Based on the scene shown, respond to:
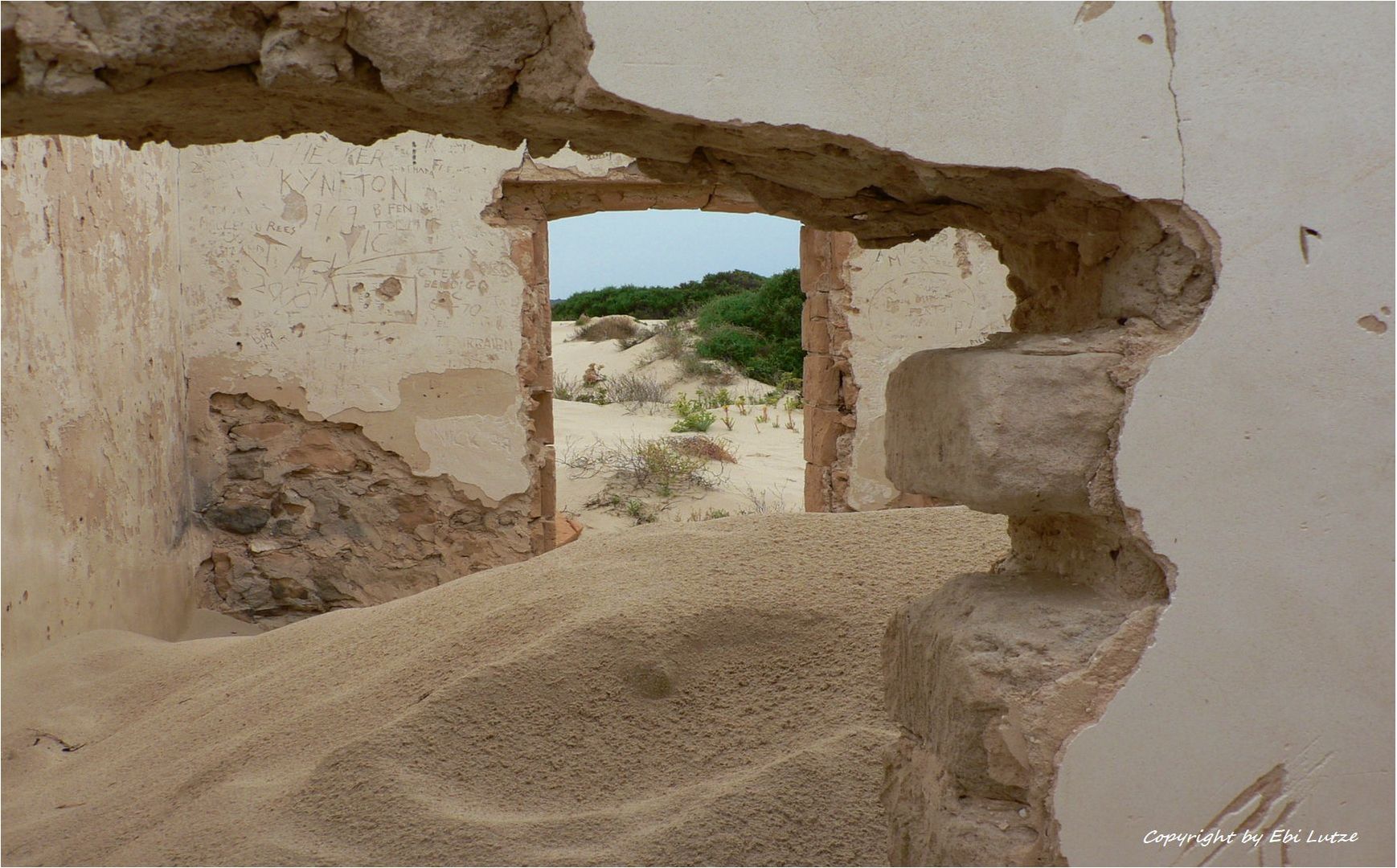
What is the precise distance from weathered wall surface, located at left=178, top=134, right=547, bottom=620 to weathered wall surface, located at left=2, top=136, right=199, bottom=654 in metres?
0.20

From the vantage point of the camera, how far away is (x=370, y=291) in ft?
16.9

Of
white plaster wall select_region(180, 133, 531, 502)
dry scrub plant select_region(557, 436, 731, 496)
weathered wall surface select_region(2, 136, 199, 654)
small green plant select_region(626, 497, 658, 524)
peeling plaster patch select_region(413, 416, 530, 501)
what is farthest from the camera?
dry scrub plant select_region(557, 436, 731, 496)

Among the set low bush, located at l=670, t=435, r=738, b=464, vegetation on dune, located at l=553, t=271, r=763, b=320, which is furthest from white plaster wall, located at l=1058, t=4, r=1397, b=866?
vegetation on dune, located at l=553, t=271, r=763, b=320

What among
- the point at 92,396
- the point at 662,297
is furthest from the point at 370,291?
the point at 662,297

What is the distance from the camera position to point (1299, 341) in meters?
1.68

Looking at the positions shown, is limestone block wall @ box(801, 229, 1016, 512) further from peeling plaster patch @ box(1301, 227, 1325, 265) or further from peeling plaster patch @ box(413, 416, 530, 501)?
peeling plaster patch @ box(1301, 227, 1325, 265)

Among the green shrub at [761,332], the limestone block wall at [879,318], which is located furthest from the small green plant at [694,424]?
the limestone block wall at [879,318]

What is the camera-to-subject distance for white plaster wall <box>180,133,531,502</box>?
5.09 meters

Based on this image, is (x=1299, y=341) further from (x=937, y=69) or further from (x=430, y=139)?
(x=430, y=139)

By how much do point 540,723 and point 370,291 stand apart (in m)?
3.20

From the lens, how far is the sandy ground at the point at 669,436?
25.3 ft

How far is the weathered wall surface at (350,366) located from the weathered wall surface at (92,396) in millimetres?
202

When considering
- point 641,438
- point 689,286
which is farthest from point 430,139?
point 689,286

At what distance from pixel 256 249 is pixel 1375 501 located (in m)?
4.76
